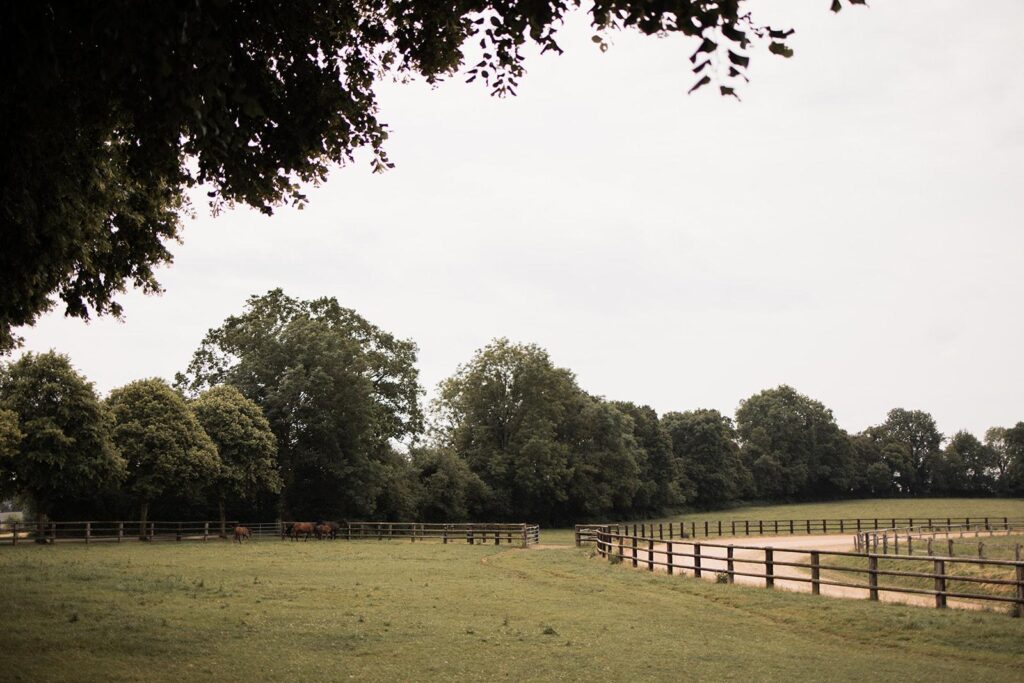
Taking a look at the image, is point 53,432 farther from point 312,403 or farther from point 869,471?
point 869,471

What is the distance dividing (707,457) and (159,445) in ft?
222

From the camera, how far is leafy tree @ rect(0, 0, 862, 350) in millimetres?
5477

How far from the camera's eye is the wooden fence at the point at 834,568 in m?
13.6

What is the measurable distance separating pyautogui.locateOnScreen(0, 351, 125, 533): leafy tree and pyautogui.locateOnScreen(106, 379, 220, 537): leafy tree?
1.74m

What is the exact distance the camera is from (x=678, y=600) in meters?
16.0

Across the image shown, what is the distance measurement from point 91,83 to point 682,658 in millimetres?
9166

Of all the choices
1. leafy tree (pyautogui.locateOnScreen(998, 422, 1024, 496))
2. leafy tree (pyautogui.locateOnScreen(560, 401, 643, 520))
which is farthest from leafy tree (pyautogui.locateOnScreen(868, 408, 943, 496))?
leafy tree (pyautogui.locateOnScreen(560, 401, 643, 520))

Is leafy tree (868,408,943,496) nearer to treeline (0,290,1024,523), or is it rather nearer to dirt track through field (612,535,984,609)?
treeline (0,290,1024,523)

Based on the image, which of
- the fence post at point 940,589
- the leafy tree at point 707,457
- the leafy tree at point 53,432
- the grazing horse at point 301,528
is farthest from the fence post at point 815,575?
the leafy tree at point 707,457

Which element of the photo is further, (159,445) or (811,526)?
(811,526)

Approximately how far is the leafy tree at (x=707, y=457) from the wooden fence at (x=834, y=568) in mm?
53381

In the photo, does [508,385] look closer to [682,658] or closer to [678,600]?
[678,600]

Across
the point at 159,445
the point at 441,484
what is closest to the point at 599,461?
the point at 441,484

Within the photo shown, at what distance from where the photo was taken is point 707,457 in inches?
3595
